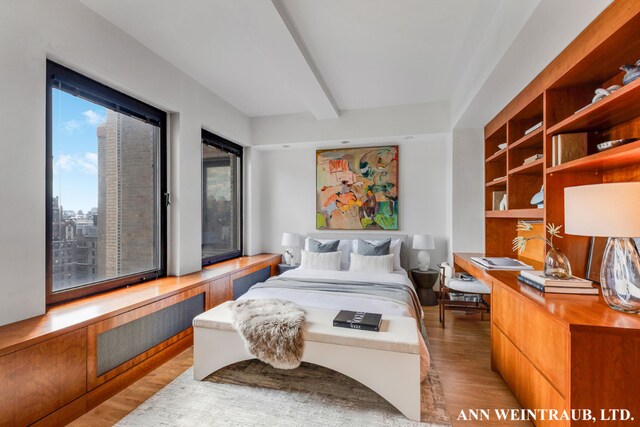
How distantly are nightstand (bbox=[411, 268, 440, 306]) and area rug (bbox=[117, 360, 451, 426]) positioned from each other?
1671 mm

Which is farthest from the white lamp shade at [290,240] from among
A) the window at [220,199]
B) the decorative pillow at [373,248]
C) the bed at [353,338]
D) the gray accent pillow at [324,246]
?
the bed at [353,338]

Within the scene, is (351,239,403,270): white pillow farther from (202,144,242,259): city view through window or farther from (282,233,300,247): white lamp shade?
(202,144,242,259): city view through window

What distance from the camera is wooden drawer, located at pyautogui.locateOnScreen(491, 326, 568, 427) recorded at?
142 centimetres

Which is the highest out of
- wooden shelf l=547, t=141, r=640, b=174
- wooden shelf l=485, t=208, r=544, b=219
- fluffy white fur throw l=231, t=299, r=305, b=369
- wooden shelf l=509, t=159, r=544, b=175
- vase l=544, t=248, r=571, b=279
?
wooden shelf l=509, t=159, r=544, b=175

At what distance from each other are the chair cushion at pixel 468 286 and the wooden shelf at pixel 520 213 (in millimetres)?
757

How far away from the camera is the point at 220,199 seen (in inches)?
159

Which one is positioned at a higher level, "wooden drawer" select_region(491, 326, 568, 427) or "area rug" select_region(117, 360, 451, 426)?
"wooden drawer" select_region(491, 326, 568, 427)

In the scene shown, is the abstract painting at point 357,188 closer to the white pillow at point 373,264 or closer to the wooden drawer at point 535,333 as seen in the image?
the white pillow at point 373,264

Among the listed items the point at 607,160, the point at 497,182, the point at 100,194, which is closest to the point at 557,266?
the point at 607,160

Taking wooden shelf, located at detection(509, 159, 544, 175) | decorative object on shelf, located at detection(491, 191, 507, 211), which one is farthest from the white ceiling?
decorative object on shelf, located at detection(491, 191, 507, 211)

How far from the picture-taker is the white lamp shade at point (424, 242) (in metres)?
3.76

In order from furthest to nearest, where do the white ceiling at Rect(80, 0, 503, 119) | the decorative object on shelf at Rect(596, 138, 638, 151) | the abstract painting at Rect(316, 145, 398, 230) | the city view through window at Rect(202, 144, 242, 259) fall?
the abstract painting at Rect(316, 145, 398, 230), the city view through window at Rect(202, 144, 242, 259), the white ceiling at Rect(80, 0, 503, 119), the decorative object on shelf at Rect(596, 138, 638, 151)

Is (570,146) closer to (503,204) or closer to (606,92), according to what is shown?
(606,92)

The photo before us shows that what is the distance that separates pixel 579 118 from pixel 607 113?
0.42ft
